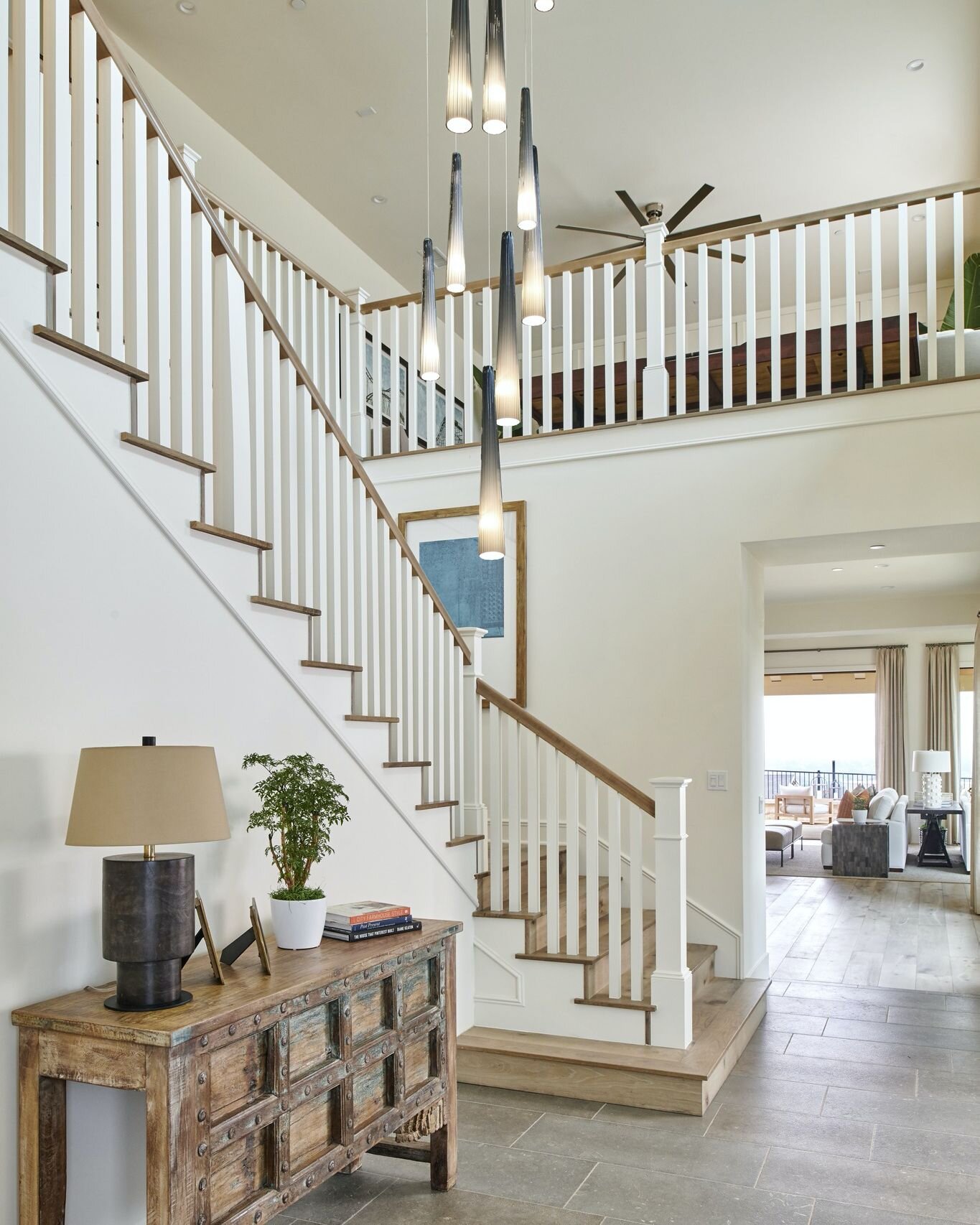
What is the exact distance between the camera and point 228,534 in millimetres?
3062

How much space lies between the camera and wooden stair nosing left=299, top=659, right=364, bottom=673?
3.47 metres

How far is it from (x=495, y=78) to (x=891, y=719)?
40.2ft

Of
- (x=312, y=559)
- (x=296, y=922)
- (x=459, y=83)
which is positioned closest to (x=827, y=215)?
(x=459, y=83)

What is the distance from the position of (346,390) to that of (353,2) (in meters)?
2.26

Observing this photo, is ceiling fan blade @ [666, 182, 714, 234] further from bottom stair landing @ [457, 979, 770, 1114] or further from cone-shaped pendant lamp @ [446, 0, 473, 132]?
bottom stair landing @ [457, 979, 770, 1114]

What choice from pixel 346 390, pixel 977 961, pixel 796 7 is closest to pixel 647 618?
pixel 346 390

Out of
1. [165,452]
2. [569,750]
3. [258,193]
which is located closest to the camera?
[165,452]

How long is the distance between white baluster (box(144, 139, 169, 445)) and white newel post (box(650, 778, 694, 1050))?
2477 millimetres

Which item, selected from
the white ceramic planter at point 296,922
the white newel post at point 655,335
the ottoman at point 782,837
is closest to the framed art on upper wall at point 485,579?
the white newel post at point 655,335

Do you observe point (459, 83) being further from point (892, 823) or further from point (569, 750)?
point (892, 823)

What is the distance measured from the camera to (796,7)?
6.06 meters

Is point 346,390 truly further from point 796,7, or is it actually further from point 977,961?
point 977,961

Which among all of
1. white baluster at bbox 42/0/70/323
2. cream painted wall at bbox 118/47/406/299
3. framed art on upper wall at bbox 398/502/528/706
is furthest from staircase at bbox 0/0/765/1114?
cream painted wall at bbox 118/47/406/299

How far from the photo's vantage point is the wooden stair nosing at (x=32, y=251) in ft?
7.63
